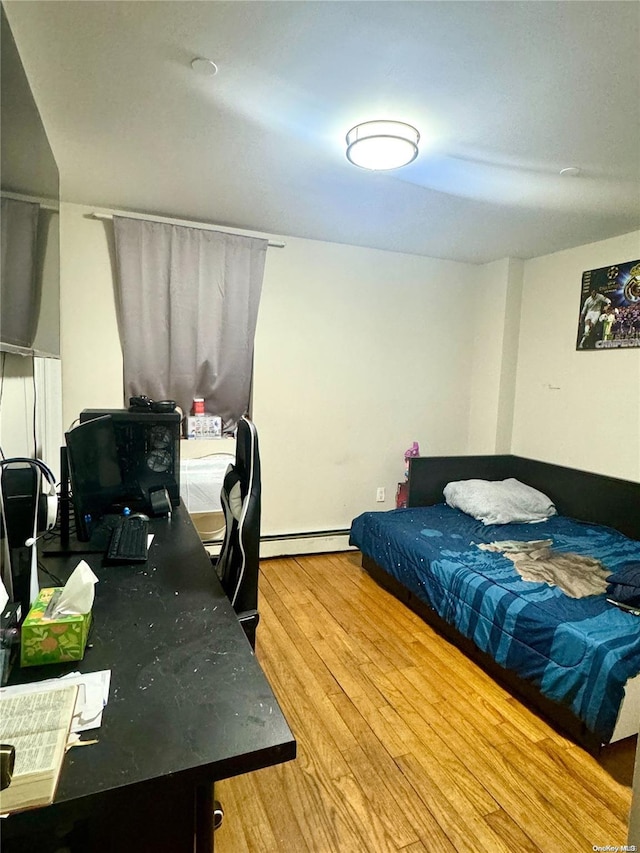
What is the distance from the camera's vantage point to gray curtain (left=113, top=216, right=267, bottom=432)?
2.84m

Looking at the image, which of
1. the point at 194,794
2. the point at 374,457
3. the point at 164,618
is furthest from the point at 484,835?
the point at 374,457

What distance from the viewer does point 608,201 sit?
2.40 m

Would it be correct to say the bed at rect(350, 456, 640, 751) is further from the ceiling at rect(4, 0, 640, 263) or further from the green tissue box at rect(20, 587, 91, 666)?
the ceiling at rect(4, 0, 640, 263)

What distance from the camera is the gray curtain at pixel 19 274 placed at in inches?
44.1

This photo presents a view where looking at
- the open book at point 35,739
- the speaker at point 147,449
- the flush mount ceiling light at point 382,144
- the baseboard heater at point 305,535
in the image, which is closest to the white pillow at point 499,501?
the baseboard heater at point 305,535

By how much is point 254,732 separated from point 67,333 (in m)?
2.73

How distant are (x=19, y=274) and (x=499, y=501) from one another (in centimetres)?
291

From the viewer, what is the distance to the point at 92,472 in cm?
184

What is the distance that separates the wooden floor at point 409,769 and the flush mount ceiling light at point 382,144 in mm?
2309

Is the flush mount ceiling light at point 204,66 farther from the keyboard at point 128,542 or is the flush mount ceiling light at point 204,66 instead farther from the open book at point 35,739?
A: the open book at point 35,739

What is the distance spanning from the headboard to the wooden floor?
121 cm

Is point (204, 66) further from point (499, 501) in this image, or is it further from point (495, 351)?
point (495, 351)

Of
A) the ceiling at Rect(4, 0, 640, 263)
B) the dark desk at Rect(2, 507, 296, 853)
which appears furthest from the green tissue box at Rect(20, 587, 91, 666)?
the ceiling at Rect(4, 0, 640, 263)

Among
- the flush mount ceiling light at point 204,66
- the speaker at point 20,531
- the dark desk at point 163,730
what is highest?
the flush mount ceiling light at point 204,66
